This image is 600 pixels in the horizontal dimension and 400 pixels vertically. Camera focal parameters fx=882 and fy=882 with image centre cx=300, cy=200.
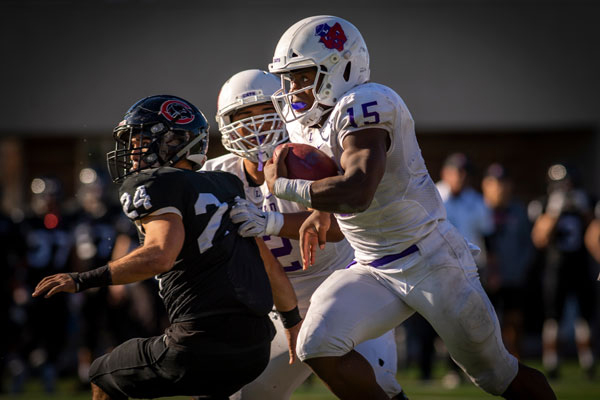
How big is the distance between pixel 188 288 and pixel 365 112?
0.93 m

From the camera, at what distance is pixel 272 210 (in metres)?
4.11

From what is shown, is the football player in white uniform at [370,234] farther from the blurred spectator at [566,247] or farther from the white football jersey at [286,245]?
the blurred spectator at [566,247]

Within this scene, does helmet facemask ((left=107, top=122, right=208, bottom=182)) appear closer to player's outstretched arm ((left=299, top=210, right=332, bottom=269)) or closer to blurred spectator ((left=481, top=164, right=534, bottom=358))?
player's outstretched arm ((left=299, top=210, right=332, bottom=269))

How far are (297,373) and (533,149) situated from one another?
861 cm

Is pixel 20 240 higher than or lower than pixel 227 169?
lower

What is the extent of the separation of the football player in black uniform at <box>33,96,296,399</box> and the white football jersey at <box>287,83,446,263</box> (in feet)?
1.54

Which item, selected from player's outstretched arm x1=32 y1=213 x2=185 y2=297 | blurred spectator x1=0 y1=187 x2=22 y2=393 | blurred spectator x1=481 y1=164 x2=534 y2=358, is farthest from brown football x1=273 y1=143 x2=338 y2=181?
blurred spectator x1=0 y1=187 x2=22 y2=393

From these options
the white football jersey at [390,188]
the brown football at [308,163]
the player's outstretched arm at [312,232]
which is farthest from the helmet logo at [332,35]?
the player's outstretched arm at [312,232]

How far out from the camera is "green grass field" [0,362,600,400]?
258 inches

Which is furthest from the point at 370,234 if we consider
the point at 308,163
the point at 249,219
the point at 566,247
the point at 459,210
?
the point at 566,247

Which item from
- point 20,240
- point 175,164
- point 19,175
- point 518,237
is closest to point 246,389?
point 175,164

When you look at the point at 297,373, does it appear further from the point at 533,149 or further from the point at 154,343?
the point at 533,149

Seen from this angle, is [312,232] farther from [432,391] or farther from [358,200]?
[432,391]

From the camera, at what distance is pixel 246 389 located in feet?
13.2
